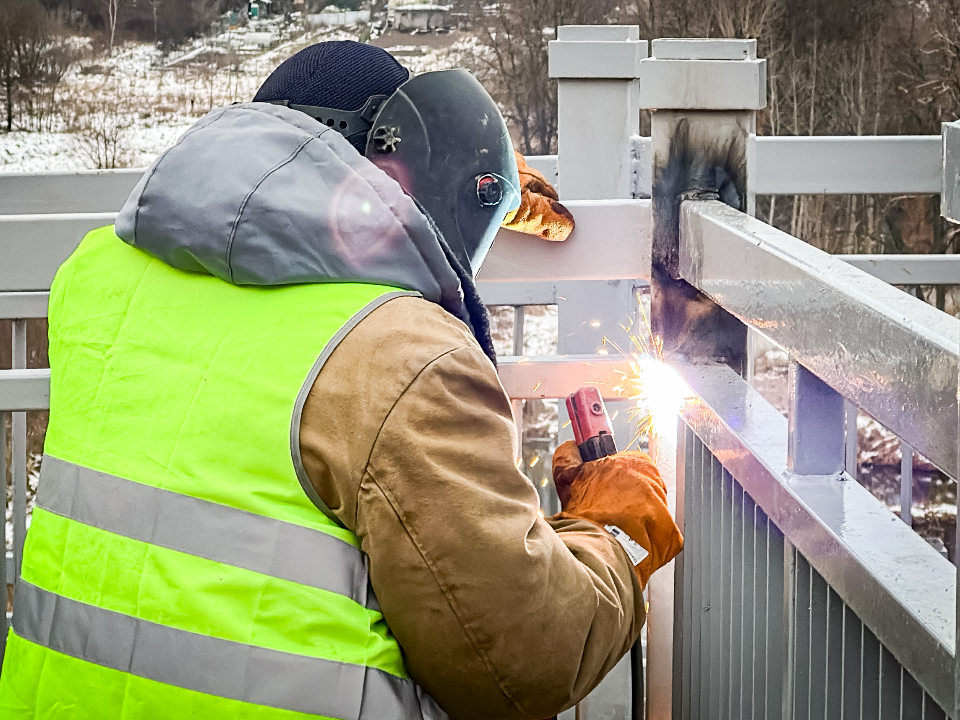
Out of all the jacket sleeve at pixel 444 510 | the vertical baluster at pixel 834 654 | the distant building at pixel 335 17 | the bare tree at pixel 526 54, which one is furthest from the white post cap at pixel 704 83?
the distant building at pixel 335 17

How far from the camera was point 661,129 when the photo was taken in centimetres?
175

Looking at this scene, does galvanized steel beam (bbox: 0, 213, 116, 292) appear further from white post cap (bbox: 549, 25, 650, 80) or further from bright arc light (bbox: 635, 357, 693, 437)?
white post cap (bbox: 549, 25, 650, 80)

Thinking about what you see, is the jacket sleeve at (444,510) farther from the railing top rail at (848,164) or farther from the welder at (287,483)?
the railing top rail at (848,164)

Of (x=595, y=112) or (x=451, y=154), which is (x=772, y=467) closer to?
(x=451, y=154)

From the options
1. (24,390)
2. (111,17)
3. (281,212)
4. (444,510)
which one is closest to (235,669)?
(444,510)

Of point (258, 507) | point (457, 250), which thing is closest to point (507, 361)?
point (457, 250)

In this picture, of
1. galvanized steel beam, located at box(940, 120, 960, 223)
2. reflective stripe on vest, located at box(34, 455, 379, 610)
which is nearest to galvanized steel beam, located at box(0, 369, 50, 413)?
reflective stripe on vest, located at box(34, 455, 379, 610)

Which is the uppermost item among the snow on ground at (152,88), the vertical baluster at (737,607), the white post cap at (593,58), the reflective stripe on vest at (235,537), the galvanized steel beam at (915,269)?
the snow on ground at (152,88)

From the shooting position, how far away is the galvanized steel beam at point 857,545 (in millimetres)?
815

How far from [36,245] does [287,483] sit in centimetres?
94

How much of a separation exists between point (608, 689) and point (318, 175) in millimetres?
1421

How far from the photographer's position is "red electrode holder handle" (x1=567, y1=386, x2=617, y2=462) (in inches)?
62.2

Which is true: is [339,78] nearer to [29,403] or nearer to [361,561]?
[361,561]

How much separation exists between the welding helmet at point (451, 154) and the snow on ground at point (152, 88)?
929 cm
